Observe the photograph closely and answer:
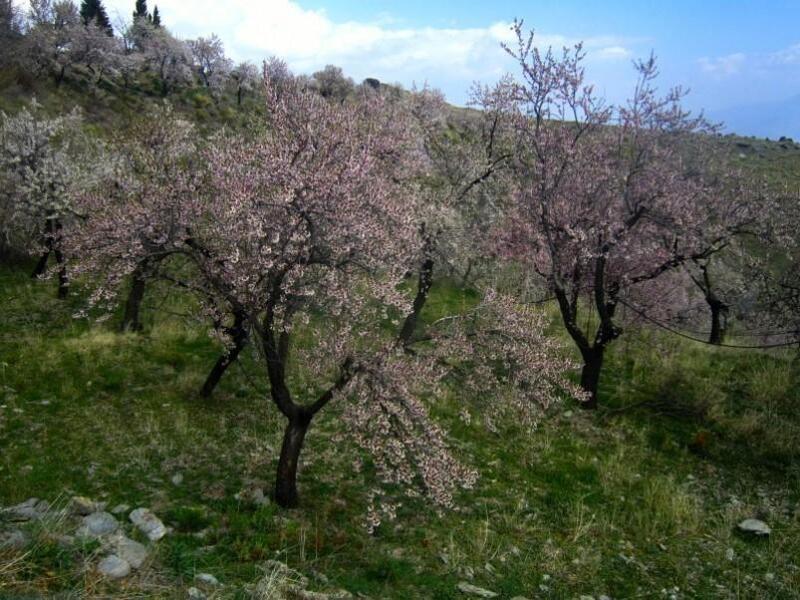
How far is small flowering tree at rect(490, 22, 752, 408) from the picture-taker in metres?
15.7

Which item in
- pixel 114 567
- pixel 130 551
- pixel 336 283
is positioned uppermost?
pixel 336 283

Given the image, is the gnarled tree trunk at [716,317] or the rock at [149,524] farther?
the gnarled tree trunk at [716,317]

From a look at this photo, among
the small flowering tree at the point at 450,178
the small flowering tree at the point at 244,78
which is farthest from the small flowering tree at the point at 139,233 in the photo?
the small flowering tree at the point at 244,78

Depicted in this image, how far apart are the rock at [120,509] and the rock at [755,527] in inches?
462

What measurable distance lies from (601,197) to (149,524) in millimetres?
13965

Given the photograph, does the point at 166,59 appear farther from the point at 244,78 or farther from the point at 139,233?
the point at 139,233

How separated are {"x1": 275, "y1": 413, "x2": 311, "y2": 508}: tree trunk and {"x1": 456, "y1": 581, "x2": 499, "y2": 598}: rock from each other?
3698mm

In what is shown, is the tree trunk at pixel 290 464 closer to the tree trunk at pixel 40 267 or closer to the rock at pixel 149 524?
the rock at pixel 149 524

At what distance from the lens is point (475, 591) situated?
8391mm

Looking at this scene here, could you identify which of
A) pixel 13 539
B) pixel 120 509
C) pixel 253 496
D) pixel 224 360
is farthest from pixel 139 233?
pixel 13 539

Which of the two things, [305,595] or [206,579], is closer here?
[206,579]

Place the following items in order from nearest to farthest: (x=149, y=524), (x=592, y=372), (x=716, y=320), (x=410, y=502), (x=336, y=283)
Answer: (x=149, y=524)
(x=336, y=283)
(x=410, y=502)
(x=592, y=372)
(x=716, y=320)

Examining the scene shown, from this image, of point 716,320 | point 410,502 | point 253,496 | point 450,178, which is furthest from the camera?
point 716,320

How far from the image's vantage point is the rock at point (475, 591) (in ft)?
27.3
